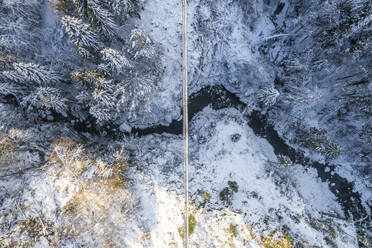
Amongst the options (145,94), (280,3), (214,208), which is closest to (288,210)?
(214,208)

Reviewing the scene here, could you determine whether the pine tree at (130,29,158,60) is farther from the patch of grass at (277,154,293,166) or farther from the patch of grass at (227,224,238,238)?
the patch of grass at (277,154,293,166)

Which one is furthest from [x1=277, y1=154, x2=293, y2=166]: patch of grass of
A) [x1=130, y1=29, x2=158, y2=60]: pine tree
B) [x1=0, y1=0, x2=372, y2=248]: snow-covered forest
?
[x1=130, y1=29, x2=158, y2=60]: pine tree

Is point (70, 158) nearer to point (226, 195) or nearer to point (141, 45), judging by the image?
point (141, 45)

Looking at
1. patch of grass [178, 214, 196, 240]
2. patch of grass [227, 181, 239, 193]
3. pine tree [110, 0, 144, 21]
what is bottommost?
patch of grass [178, 214, 196, 240]

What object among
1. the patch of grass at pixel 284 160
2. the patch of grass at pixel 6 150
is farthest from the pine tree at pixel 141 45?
the patch of grass at pixel 284 160

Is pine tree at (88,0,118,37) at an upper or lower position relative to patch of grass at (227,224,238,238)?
Result: upper

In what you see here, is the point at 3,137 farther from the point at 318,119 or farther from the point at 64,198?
the point at 318,119

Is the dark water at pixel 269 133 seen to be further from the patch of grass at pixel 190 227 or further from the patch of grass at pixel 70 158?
the patch of grass at pixel 190 227

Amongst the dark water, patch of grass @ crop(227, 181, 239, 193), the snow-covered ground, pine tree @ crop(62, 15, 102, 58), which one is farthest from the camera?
the dark water
